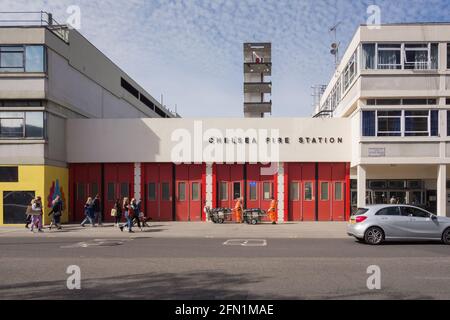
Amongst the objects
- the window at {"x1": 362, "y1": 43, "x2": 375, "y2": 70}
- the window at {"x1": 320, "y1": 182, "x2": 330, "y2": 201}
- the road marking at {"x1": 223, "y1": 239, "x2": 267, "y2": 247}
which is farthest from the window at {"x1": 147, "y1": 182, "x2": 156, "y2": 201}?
the window at {"x1": 362, "y1": 43, "x2": 375, "y2": 70}

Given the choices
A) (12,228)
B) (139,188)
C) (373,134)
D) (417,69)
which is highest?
(417,69)

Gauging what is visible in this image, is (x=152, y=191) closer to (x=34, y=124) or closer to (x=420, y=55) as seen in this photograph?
(x=34, y=124)

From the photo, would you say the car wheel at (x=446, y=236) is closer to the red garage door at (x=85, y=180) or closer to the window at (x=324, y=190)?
the window at (x=324, y=190)

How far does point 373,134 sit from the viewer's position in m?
25.0

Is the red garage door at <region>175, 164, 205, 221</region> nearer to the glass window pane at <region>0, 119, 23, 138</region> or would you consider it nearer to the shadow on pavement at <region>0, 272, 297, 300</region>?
the glass window pane at <region>0, 119, 23, 138</region>

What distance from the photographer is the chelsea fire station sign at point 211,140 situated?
1067 inches

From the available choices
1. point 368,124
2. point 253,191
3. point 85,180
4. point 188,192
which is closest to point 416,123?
point 368,124

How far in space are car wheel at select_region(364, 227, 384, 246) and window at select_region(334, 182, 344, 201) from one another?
11258 millimetres

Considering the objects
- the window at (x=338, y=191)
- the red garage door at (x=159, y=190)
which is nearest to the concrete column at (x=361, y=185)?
the window at (x=338, y=191)

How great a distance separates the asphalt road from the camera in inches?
331

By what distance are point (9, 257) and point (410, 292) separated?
34.8 feet

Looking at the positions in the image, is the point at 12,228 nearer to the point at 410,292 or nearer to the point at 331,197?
the point at 331,197

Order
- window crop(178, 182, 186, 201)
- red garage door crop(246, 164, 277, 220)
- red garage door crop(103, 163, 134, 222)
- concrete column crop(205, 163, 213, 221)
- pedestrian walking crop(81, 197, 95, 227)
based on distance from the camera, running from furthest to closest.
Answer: red garage door crop(103, 163, 134, 222) < window crop(178, 182, 186, 201) < red garage door crop(246, 164, 277, 220) < concrete column crop(205, 163, 213, 221) < pedestrian walking crop(81, 197, 95, 227)
